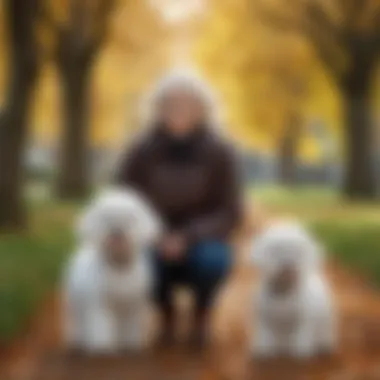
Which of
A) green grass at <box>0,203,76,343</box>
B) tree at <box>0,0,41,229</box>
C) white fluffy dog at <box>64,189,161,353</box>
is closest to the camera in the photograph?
white fluffy dog at <box>64,189,161,353</box>

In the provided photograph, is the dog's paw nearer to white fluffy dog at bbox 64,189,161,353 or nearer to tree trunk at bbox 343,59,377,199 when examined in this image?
white fluffy dog at bbox 64,189,161,353

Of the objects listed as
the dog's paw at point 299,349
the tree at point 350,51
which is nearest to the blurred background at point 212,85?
the tree at point 350,51

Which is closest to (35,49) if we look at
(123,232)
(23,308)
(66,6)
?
(66,6)

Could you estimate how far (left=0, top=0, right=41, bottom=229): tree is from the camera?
283 cm

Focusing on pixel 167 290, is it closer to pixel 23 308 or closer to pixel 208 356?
pixel 208 356

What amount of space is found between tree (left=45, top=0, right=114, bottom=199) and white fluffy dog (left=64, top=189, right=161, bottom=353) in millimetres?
531

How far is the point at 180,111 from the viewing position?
7.40ft

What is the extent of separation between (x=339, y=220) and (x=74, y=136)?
0.78m

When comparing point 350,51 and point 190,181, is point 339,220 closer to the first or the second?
point 350,51

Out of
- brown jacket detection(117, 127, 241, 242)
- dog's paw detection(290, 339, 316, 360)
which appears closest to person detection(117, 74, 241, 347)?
brown jacket detection(117, 127, 241, 242)

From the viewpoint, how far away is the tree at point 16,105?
2.83 m

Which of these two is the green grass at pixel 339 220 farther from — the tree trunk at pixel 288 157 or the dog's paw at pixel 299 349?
the dog's paw at pixel 299 349

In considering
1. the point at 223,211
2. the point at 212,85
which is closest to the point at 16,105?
the point at 212,85

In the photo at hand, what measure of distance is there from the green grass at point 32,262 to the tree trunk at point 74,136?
0.07 metres
